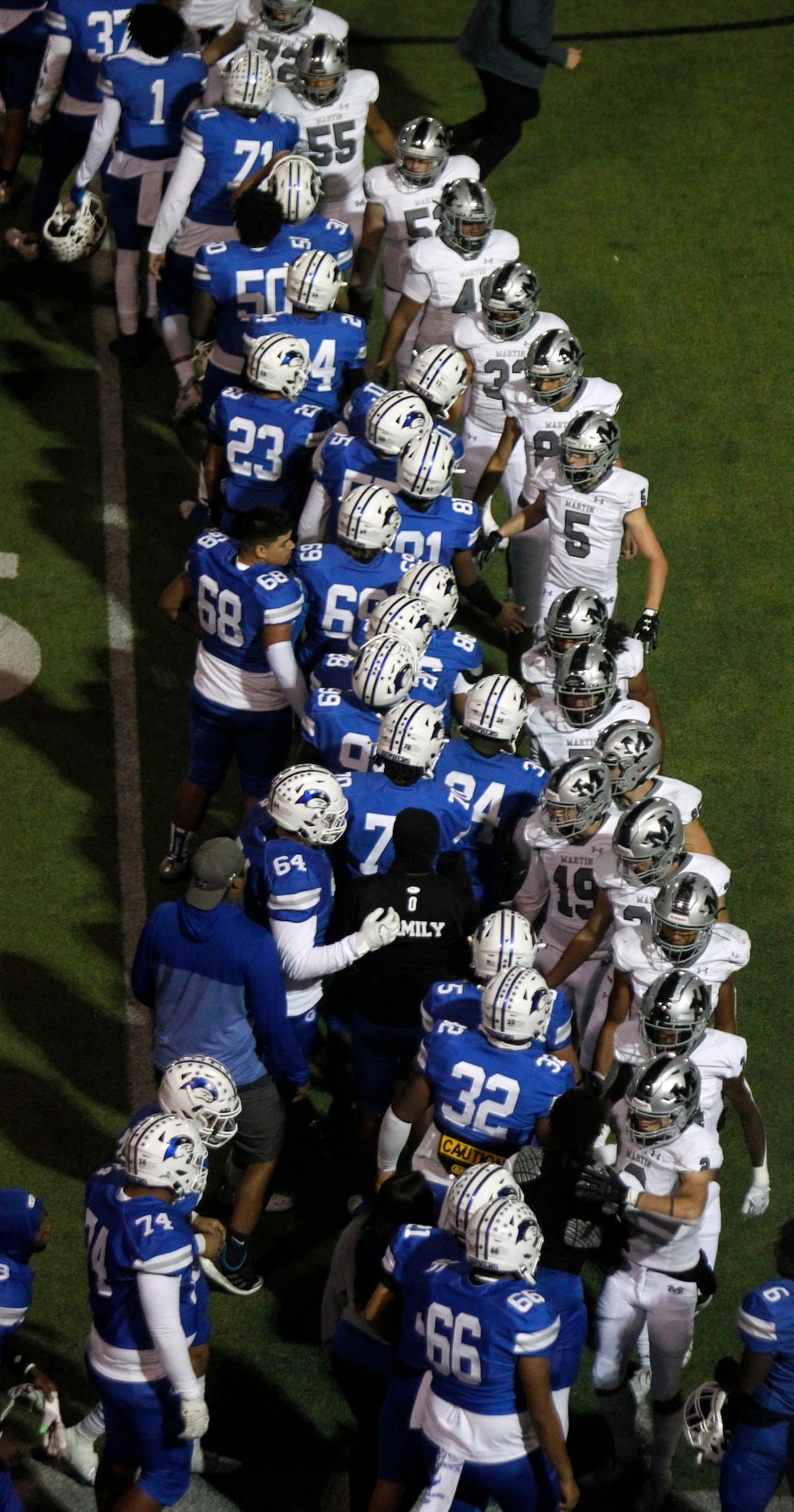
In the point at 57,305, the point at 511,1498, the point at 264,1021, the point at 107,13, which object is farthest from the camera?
the point at 57,305

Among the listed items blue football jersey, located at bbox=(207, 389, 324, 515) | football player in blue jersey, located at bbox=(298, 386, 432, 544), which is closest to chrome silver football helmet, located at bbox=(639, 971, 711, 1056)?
football player in blue jersey, located at bbox=(298, 386, 432, 544)

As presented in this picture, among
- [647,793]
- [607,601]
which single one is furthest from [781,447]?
[647,793]

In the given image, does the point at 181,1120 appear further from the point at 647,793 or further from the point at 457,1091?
the point at 647,793

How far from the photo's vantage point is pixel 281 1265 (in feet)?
22.3

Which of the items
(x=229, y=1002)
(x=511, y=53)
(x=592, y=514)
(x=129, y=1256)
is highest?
(x=511, y=53)

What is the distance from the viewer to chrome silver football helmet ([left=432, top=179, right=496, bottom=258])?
29.9ft

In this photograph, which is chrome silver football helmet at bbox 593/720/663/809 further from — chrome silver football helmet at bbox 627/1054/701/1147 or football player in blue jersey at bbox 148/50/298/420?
football player in blue jersey at bbox 148/50/298/420

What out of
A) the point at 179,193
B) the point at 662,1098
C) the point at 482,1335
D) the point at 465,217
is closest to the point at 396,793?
the point at 662,1098

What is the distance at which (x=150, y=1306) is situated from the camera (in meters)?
5.23

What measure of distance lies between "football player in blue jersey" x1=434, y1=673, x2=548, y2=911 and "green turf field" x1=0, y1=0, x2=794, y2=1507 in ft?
5.18

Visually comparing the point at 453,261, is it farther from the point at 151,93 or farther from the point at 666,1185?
the point at 666,1185

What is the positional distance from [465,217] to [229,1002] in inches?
183

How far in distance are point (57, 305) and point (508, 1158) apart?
756 cm

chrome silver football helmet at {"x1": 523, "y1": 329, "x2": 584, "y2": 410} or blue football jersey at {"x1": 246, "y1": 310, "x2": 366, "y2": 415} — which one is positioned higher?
chrome silver football helmet at {"x1": 523, "y1": 329, "x2": 584, "y2": 410}
